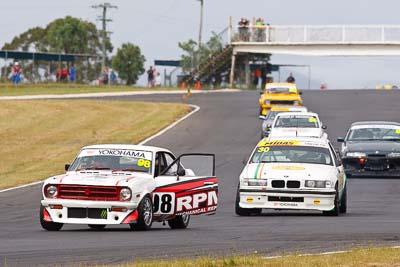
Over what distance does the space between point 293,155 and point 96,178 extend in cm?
575

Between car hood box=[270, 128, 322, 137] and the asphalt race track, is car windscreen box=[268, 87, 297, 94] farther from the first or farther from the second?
the asphalt race track

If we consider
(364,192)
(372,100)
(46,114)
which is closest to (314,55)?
(372,100)

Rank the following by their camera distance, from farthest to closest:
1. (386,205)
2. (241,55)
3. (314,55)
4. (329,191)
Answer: (241,55)
(314,55)
(386,205)
(329,191)

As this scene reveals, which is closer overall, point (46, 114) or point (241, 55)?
point (46, 114)

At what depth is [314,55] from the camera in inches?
3221

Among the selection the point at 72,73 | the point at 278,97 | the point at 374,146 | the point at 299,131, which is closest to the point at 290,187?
the point at 374,146

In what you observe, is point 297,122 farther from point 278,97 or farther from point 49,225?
point 49,225

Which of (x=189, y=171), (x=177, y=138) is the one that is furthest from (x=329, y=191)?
(x=177, y=138)

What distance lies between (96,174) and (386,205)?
8.02m

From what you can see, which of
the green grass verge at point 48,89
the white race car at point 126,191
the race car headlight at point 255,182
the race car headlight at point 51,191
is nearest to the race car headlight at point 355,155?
the race car headlight at point 255,182

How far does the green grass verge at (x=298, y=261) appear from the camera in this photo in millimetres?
12391

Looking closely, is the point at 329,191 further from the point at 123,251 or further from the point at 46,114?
the point at 46,114

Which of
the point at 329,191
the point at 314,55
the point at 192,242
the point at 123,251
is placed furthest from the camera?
the point at 314,55

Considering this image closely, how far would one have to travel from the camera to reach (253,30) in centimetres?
8481
